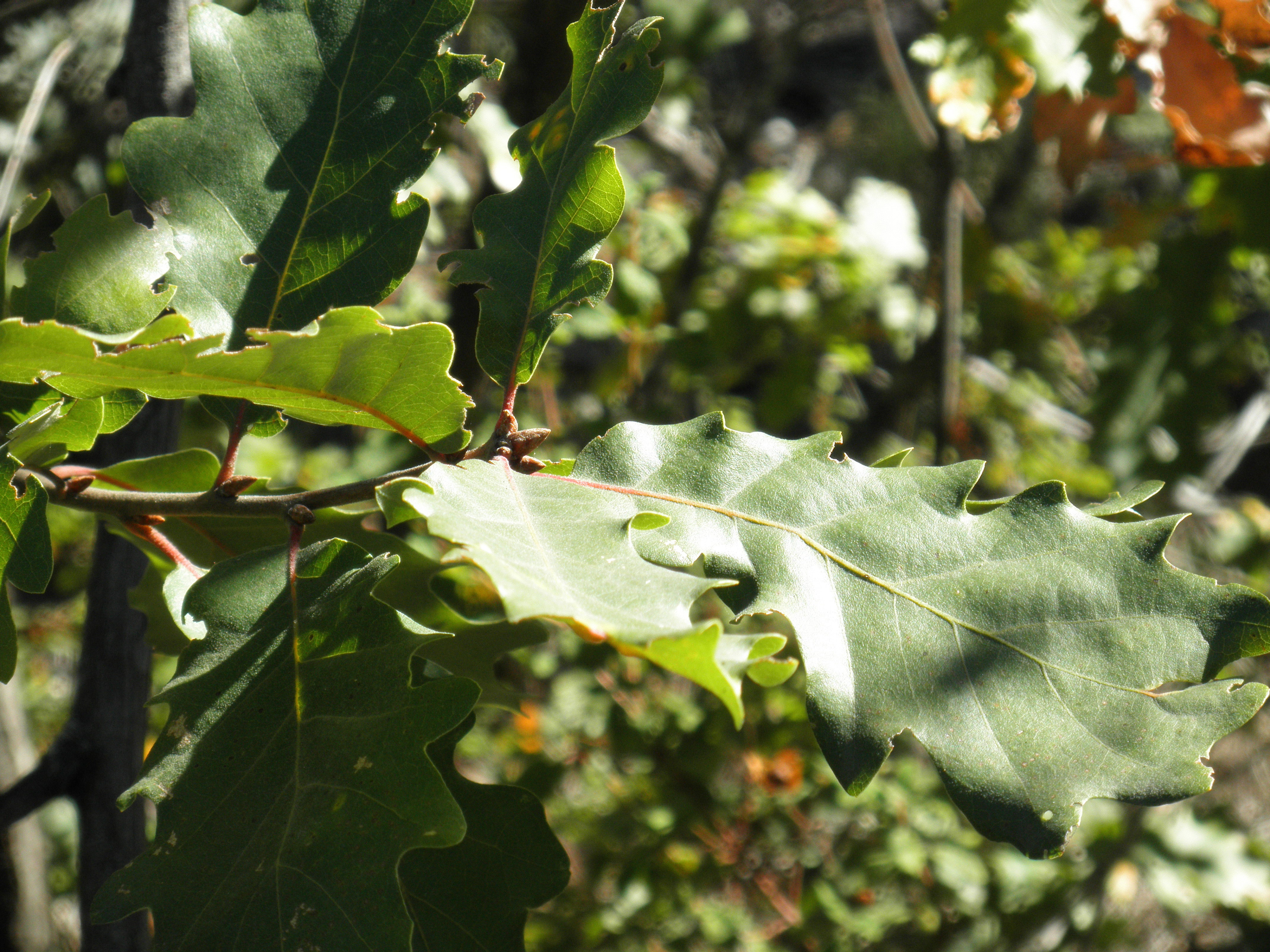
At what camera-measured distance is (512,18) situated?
6.97 ft

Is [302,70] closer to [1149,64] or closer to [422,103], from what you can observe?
[422,103]

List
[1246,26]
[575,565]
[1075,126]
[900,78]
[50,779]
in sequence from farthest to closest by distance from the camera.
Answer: [900,78]
[1075,126]
[1246,26]
[50,779]
[575,565]

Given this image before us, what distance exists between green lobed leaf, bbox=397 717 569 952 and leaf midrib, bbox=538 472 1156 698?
8.0 inches

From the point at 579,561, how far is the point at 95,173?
74.7 inches

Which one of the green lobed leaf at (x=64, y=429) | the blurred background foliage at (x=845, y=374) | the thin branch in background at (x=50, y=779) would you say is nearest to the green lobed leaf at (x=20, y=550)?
the green lobed leaf at (x=64, y=429)

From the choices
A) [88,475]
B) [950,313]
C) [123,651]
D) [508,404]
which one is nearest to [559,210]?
[508,404]

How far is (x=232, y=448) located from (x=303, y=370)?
0.69ft

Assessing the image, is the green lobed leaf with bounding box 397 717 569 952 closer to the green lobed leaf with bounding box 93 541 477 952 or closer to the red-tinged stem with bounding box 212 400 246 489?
the green lobed leaf with bounding box 93 541 477 952


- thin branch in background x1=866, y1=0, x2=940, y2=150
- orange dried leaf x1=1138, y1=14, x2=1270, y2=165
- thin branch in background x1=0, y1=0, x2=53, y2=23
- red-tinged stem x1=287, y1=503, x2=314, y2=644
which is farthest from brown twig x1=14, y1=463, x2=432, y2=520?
thin branch in background x1=866, y1=0, x2=940, y2=150

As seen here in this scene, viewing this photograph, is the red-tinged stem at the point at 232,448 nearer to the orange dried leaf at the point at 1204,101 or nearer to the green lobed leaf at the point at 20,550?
the green lobed leaf at the point at 20,550

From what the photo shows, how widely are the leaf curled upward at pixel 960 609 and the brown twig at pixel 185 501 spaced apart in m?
0.17

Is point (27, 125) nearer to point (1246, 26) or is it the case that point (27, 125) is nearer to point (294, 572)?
point (294, 572)

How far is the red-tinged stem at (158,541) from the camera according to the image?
2.50ft

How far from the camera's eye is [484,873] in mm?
729
